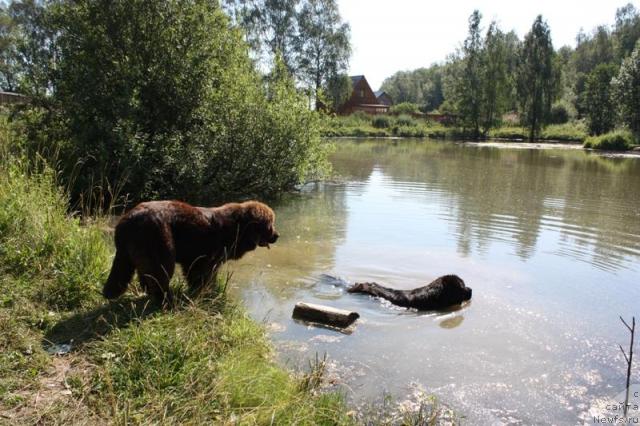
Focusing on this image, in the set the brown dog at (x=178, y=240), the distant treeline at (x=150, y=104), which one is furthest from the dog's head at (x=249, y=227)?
the distant treeline at (x=150, y=104)

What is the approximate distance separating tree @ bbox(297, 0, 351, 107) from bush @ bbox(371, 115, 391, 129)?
15.5 metres

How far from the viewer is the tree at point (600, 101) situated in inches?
2148

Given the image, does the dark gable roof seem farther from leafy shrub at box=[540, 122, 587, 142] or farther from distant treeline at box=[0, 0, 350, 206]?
distant treeline at box=[0, 0, 350, 206]

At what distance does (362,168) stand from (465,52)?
4446cm

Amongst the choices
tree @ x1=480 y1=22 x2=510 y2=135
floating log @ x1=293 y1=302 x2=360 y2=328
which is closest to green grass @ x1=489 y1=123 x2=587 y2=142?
tree @ x1=480 y1=22 x2=510 y2=135

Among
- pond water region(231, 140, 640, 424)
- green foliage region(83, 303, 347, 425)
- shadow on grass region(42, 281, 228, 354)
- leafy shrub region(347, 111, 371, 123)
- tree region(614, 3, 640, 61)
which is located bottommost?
pond water region(231, 140, 640, 424)

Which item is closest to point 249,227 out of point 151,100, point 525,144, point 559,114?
point 151,100

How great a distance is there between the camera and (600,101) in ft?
180

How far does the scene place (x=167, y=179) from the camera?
1330 cm

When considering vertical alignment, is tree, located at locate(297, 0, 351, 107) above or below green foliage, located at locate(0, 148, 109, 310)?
above

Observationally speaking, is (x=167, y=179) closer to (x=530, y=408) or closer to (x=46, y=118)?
(x=46, y=118)

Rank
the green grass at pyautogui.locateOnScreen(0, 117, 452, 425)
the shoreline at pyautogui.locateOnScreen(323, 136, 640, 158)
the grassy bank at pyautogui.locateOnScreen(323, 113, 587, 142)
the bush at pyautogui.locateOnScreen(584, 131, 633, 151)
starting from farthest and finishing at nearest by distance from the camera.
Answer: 1. the grassy bank at pyautogui.locateOnScreen(323, 113, 587, 142)
2. the bush at pyautogui.locateOnScreen(584, 131, 633, 151)
3. the shoreline at pyautogui.locateOnScreen(323, 136, 640, 158)
4. the green grass at pyautogui.locateOnScreen(0, 117, 452, 425)

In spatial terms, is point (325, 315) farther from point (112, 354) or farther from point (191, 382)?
point (112, 354)

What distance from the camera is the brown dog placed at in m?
5.29
